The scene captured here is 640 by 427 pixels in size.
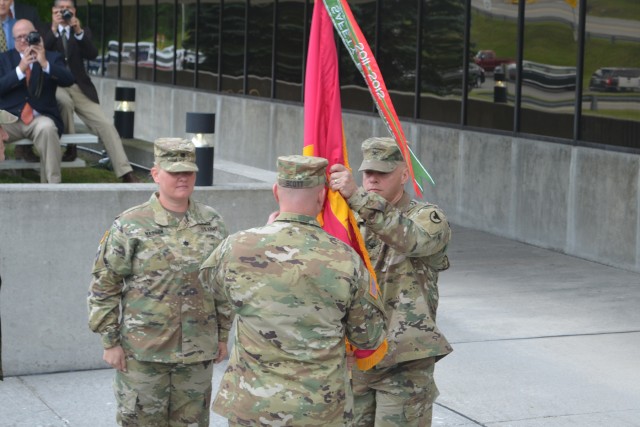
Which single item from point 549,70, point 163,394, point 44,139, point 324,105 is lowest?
point 163,394

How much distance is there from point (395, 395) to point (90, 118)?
6.09m

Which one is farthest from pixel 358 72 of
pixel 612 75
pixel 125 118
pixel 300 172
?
pixel 300 172

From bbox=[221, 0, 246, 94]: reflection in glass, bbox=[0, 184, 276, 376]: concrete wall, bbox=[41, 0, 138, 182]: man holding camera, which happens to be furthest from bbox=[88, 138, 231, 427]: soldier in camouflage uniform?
bbox=[221, 0, 246, 94]: reflection in glass

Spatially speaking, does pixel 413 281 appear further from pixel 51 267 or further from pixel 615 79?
pixel 615 79

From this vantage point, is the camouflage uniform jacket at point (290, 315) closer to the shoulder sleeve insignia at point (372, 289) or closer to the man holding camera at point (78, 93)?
the shoulder sleeve insignia at point (372, 289)

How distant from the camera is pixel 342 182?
17.3 feet

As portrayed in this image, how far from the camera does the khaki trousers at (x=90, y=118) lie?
10758 millimetres

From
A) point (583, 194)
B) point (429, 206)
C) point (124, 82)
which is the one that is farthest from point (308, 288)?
point (124, 82)

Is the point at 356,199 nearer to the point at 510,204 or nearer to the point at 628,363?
the point at 628,363

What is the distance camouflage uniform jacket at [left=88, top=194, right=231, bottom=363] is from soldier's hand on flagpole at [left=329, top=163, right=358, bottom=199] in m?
1.12

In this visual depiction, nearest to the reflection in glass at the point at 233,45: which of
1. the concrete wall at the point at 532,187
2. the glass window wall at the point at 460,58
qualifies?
the glass window wall at the point at 460,58

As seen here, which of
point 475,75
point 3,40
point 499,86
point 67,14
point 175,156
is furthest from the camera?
point 475,75

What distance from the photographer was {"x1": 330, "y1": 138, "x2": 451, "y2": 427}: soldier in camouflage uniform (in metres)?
5.84

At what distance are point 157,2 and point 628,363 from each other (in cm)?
1877
